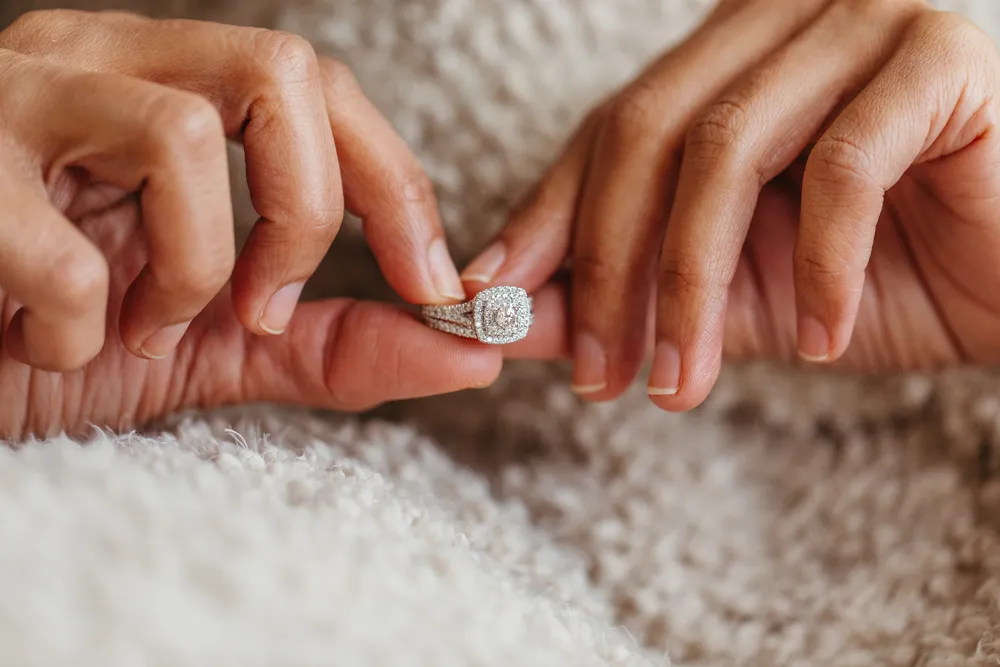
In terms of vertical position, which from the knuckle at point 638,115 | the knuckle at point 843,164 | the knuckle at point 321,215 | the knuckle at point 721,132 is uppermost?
the knuckle at point 843,164

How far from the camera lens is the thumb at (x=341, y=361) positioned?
0.67 m

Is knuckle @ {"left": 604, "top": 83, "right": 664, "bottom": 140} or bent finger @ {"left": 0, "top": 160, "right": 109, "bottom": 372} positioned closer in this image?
bent finger @ {"left": 0, "top": 160, "right": 109, "bottom": 372}

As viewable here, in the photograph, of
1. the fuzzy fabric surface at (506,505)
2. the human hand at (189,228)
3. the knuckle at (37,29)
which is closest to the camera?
the fuzzy fabric surface at (506,505)

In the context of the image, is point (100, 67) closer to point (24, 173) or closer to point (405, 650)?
point (24, 173)

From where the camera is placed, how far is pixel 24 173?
54 centimetres

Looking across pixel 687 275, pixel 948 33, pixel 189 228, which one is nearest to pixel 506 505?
pixel 687 275

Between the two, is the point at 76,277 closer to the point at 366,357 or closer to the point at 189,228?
the point at 189,228

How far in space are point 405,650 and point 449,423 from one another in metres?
0.45

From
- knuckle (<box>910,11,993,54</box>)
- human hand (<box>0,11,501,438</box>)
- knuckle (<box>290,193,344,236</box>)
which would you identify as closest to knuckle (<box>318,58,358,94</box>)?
human hand (<box>0,11,501,438</box>)

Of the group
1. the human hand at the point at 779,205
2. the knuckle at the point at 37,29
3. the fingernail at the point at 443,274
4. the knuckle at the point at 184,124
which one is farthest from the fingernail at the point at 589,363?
the knuckle at the point at 37,29

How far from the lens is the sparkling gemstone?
0.66 meters

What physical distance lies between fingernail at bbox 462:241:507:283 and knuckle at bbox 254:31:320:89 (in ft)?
0.62

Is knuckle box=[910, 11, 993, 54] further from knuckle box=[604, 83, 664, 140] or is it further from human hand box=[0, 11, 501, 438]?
human hand box=[0, 11, 501, 438]

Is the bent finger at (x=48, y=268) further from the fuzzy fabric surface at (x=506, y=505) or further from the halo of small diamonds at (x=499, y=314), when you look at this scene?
the halo of small diamonds at (x=499, y=314)
